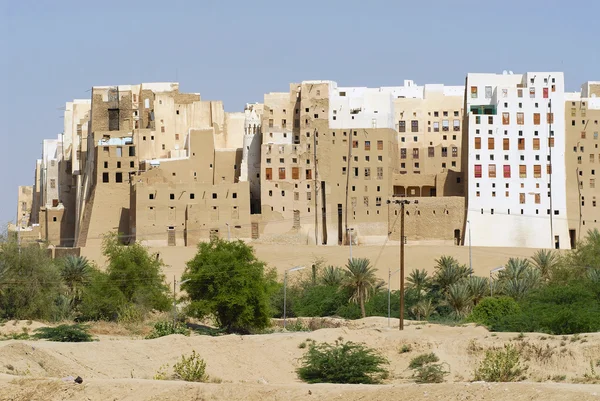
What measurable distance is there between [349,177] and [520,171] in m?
10.1

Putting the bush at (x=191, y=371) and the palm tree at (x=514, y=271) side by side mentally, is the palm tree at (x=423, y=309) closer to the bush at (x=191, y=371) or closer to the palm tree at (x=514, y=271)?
the palm tree at (x=514, y=271)

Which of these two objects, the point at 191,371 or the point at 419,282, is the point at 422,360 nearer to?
the point at 191,371

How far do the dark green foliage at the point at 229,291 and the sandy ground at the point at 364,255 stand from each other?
20.4m

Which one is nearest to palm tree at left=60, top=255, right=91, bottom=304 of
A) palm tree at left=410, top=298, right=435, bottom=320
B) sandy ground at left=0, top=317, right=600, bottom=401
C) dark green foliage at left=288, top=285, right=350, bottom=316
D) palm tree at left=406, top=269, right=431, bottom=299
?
dark green foliage at left=288, top=285, right=350, bottom=316

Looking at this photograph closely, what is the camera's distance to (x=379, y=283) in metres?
71.7

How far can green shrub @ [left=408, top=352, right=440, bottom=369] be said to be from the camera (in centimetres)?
4275

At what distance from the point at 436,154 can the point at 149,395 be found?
61091mm

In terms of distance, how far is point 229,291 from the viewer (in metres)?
57.8

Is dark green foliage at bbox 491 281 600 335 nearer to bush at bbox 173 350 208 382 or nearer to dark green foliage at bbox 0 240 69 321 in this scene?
bush at bbox 173 350 208 382

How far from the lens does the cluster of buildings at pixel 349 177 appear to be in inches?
3383

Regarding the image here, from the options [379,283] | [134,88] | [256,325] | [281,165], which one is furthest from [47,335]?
[134,88]

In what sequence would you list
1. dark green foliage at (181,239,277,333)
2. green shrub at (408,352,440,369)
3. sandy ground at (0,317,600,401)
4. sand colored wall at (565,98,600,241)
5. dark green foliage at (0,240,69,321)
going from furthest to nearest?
sand colored wall at (565,98,600,241) < dark green foliage at (0,240,69,321) < dark green foliage at (181,239,277,333) < green shrub at (408,352,440,369) < sandy ground at (0,317,600,401)

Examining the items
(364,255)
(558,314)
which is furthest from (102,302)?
(364,255)

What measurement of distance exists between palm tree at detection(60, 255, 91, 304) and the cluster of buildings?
16801mm
